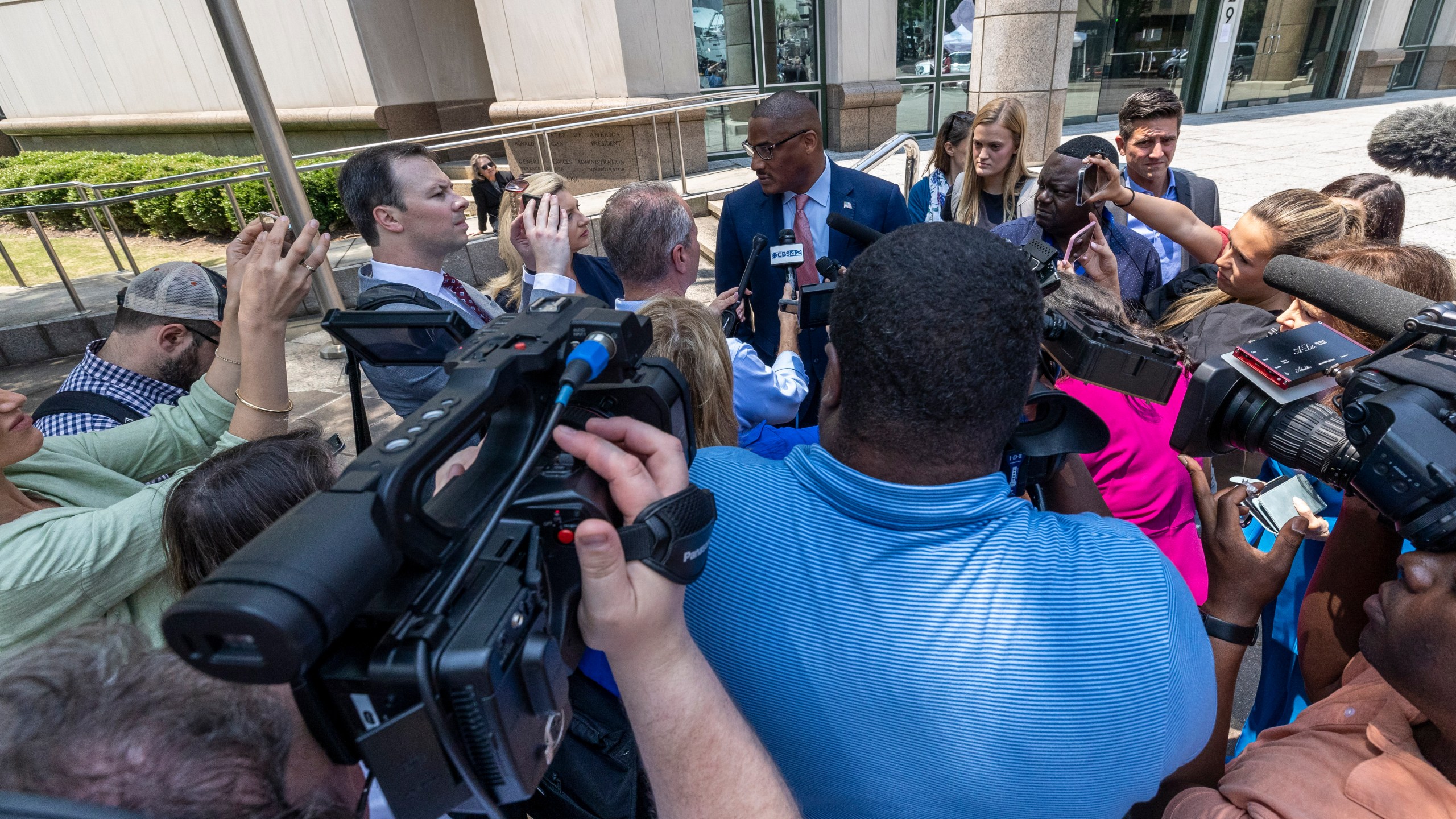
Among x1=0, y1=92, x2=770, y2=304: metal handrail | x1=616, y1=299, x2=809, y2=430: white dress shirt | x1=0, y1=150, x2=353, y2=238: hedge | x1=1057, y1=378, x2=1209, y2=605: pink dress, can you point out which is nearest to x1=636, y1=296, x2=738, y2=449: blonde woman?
x1=616, y1=299, x2=809, y2=430: white dress shirt

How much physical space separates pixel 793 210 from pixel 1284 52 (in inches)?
755

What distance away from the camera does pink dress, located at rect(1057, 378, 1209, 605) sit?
66.2 inches

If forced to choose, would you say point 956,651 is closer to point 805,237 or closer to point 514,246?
point 805,237

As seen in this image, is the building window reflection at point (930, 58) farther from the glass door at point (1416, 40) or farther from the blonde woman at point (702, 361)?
the glass door at point (1416, 40)

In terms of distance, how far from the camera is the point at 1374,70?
52.0 ft

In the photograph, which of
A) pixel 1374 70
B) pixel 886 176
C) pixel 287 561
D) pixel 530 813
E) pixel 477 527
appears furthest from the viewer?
pixel 1374 70

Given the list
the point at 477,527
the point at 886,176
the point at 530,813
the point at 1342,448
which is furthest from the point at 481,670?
the point at 886,176

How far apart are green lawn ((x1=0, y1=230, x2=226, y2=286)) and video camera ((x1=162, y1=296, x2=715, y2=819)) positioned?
9.69m

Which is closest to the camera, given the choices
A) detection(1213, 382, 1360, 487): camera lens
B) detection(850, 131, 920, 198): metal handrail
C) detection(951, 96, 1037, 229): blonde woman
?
detection(1213, 382, 1360, 487): camera lens

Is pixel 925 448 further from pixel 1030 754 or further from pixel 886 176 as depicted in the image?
pixel 886 176

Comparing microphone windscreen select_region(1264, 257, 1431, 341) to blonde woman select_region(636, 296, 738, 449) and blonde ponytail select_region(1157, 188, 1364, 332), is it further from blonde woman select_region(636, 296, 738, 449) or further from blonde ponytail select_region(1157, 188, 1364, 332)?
blonde woman select_region(636, 296, 738, 449)

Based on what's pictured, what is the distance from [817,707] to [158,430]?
2.02m

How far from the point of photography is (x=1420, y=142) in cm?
287

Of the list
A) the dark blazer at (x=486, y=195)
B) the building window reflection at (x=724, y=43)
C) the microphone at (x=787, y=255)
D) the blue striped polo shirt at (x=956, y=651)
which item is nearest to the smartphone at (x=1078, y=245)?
the microphone at (x=787, y=255)
